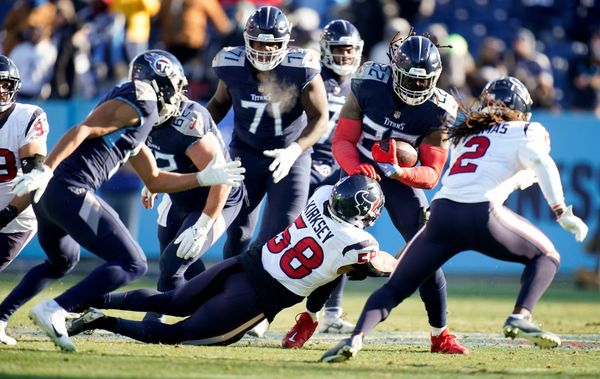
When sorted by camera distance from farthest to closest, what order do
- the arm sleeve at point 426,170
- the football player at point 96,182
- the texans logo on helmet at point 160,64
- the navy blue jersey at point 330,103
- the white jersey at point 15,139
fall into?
the navy blue jersey at point 330,103 < the arm sleeve at point 426,170 < the white jersey at point 15,139 < the texans logo on helmet at point 160,64 < the football player at point 96,182

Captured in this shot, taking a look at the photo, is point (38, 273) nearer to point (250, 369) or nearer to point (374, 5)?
point (250, 369)

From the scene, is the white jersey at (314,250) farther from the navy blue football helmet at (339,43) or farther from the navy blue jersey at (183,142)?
the navy blue football helmet at (339,43)

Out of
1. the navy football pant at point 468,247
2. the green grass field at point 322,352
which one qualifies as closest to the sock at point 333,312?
the green grass field at point 322,352

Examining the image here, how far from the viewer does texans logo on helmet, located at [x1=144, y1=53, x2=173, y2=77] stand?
6.60 m

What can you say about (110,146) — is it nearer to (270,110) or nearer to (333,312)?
(270,110)

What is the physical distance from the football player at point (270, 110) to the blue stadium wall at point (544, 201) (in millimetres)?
4375

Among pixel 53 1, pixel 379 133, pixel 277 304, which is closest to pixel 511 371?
pixel 277 304

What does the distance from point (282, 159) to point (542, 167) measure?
2323 millimetres

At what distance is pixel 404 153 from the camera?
752 centimetres

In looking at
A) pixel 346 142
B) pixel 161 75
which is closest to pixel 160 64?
pixel 161 75

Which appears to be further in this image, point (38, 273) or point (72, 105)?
point (72, 105)

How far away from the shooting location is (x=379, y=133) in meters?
7.73

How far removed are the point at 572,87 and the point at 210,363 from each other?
10448mm

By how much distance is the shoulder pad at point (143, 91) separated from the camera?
6.36 m
